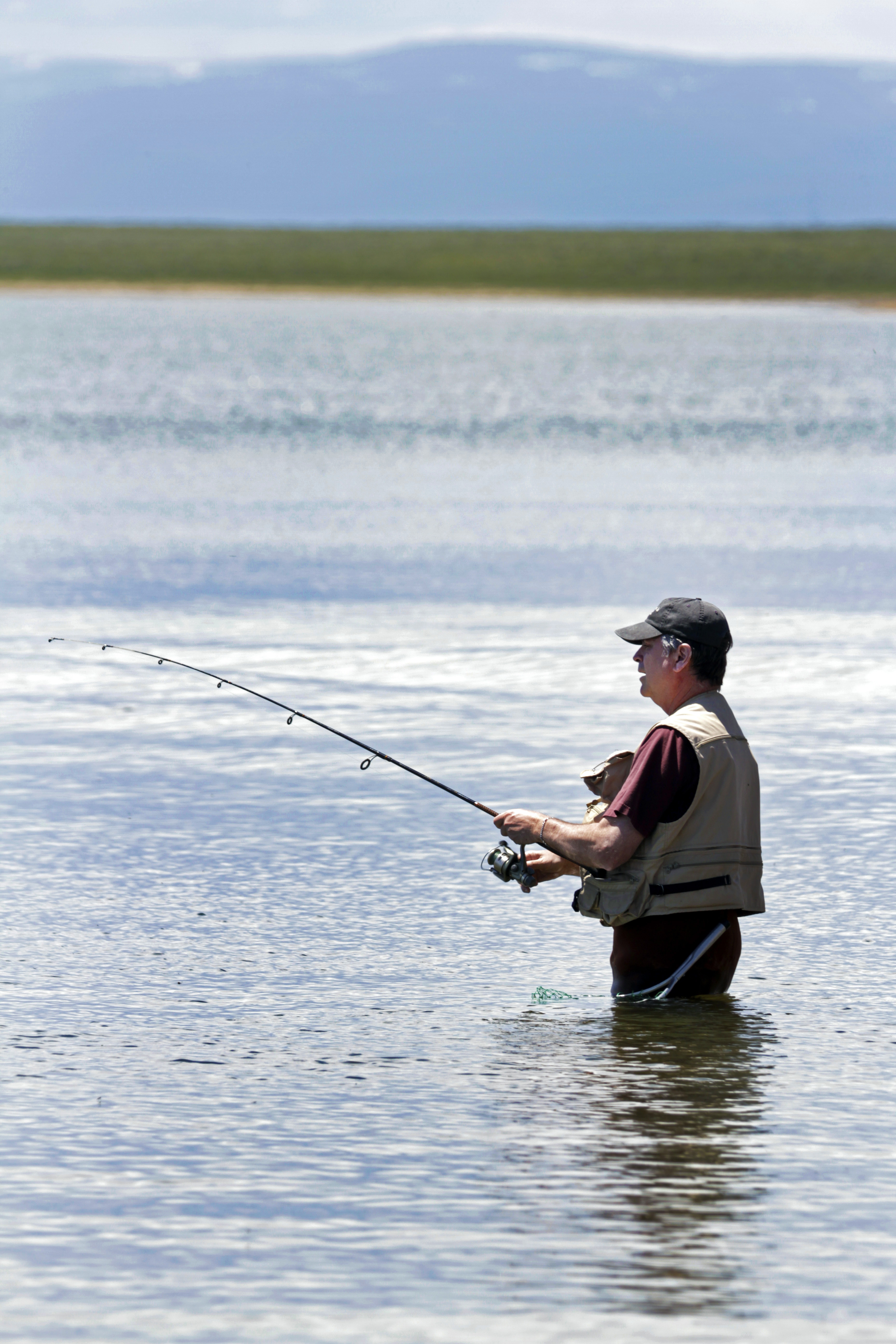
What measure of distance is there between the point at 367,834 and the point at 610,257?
356ft

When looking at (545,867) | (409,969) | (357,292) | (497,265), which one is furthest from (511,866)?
(497,265)

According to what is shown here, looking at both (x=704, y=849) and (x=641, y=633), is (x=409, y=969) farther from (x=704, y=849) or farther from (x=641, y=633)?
(x=641, y=633)

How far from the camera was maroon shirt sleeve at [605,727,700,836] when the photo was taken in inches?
209

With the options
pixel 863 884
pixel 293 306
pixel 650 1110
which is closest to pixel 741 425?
pixel 863 884

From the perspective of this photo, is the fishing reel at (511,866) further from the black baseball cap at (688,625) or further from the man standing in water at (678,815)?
the black baseball cap at (688,625)

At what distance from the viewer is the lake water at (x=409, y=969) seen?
13.5 feet

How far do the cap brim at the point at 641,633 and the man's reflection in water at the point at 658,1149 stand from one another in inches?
39.5

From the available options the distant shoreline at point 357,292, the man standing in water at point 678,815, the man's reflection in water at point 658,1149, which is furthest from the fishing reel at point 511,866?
the distant shoreline at point 357,292

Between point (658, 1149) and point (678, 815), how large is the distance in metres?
0.92

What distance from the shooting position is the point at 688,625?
17.6 feet

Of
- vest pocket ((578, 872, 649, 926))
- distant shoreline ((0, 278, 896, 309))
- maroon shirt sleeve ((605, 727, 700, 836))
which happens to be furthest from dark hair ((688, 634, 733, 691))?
distant shoreline ((0, 278, 896, 309))

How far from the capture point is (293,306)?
112 meters

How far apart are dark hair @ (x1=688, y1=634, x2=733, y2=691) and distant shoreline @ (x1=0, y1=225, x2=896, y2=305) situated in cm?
9001

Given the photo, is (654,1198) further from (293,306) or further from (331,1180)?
(293,306)
